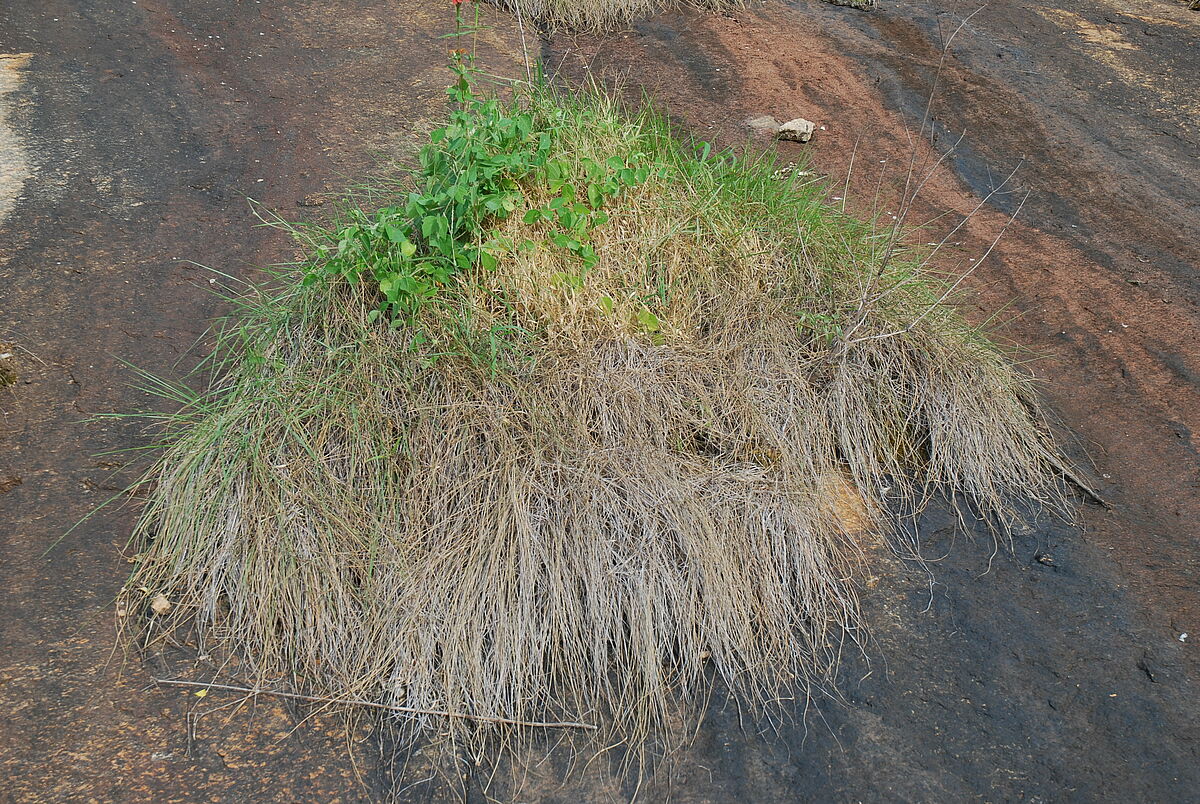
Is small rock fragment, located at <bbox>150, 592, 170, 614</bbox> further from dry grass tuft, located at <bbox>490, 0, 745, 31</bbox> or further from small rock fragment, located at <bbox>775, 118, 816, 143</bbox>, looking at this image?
dry grass tuft, located at <bbox>490, 0, 745, 31</bbox>

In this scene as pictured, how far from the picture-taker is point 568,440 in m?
2.72

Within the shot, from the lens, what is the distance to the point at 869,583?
2705 mm

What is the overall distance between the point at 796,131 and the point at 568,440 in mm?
2848

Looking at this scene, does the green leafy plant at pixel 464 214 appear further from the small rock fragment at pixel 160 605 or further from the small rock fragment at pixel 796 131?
the small rock fragment at pixel 796 131

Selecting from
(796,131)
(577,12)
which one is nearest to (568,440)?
(796,131)

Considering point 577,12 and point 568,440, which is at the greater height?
point 568,440

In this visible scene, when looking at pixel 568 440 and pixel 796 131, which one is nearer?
pixel 568 440

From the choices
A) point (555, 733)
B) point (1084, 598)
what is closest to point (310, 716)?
point (555, 733)

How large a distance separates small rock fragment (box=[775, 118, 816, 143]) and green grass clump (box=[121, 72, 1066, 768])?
143cm

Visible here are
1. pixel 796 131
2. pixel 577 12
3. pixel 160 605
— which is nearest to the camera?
pixel 160 605

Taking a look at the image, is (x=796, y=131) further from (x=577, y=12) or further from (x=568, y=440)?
(x=568, y=440)

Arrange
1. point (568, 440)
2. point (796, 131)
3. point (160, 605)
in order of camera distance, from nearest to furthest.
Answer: point (160, 605) → point (568, 440) → point (796, 131)

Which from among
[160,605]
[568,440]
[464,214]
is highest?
[464,214]

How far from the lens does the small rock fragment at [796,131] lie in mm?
4840
